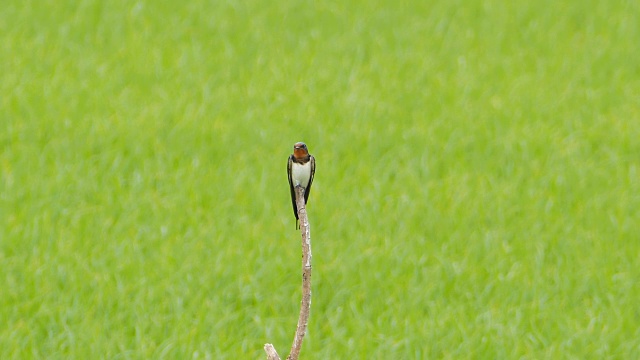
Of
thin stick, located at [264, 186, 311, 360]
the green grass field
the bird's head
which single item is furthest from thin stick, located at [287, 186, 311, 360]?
the green grass field

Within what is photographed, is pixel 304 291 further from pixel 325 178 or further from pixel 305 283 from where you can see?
pixel 325 178

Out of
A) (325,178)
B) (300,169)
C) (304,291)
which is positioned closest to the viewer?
(304,291)

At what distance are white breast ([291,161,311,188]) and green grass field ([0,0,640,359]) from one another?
9.56 ft

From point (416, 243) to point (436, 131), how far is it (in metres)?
2.71

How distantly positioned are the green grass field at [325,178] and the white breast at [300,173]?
291cm

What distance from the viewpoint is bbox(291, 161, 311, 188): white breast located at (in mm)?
4090

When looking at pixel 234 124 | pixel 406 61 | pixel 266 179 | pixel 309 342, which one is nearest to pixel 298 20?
pixel 406 61

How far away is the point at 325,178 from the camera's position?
973 centimetres

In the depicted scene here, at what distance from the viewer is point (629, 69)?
13.1 meters

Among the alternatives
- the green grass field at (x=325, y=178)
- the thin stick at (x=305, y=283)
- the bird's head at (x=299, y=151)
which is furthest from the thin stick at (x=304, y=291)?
the green grass field at (x=325, y=178)

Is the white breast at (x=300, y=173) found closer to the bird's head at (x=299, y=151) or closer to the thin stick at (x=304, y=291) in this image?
the bird's head at (x=299, y=151)

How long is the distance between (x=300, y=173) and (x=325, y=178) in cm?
565

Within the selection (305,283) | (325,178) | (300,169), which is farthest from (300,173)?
(325,178)

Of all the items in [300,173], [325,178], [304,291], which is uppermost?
[325,178]
